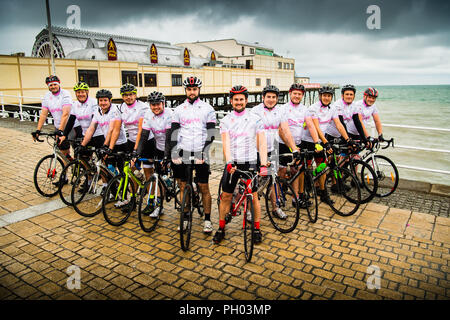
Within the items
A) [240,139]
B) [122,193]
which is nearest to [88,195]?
[122,193]

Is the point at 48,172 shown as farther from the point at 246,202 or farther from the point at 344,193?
the point at 344,193

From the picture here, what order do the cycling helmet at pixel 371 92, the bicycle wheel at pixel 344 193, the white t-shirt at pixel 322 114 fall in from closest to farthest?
1. the bicycle wheel at pixel 344 193
2. the white t-shirt at pixel 322 114
3. the cycling helmet at pixel 371 92

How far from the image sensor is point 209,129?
15.9 feet

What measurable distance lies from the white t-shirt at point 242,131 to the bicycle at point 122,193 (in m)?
1.88

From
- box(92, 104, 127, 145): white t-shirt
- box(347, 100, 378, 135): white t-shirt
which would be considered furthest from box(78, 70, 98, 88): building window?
box(347, 100, 378, 135): white t-shirt

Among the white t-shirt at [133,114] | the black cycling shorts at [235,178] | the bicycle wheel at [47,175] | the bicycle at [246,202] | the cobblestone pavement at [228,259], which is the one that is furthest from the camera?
the bicycle wheel at [47,175]

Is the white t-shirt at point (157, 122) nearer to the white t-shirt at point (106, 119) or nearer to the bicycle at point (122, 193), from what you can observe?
the bicycle at point (122, 193)

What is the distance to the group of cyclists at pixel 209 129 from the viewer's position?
175 inches

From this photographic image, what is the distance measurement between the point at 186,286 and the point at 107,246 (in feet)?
5.31

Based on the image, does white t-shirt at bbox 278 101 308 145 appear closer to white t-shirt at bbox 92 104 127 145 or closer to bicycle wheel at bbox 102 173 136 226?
bicycle wheel at bbox 102 173 136 226

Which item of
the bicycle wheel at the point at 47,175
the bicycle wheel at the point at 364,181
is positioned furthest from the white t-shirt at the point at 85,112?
the bicycle wheel at the point at 364,181

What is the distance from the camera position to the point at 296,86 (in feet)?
18.0

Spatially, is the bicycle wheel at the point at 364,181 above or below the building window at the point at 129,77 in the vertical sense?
below
